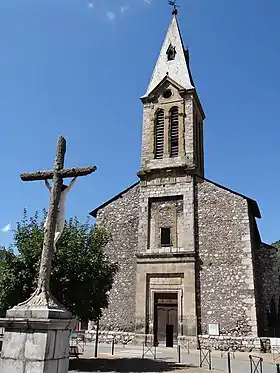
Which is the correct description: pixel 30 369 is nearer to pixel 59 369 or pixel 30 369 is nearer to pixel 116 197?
pixel 59 369

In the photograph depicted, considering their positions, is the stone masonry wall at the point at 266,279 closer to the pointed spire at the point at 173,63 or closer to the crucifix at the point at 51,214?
the pointed spire at the point at 173,63

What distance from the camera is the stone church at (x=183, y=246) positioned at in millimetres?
18109

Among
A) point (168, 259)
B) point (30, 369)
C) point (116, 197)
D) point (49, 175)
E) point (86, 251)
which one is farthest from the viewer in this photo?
point (116, 197)

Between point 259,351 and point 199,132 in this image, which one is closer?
point 259,351

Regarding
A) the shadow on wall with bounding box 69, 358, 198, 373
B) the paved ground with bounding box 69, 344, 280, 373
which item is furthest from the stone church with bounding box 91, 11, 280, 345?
the shadow on wall with bounding box 69, 358, 198, 373

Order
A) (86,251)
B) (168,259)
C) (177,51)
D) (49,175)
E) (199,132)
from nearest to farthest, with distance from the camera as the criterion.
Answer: (49,175) < (86,251) < (168,259) < (199,132) < (177,51)

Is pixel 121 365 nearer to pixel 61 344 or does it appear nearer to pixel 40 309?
pixel 61 344

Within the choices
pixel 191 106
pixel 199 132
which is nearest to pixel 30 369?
pixel 191 106

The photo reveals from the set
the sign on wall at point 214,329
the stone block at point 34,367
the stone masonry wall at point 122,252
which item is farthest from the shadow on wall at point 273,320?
the stone block at point 34,367

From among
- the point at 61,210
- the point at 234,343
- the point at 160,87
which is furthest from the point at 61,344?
the point at 160,87

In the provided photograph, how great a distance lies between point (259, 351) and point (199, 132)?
14579mm

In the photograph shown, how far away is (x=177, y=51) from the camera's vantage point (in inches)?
1071

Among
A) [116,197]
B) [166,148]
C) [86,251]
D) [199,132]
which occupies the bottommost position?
[86,251]

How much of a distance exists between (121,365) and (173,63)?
21.2 m
